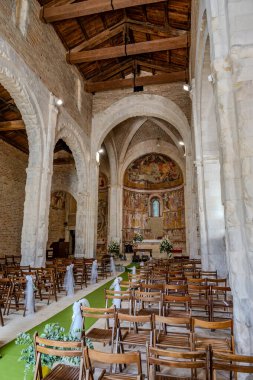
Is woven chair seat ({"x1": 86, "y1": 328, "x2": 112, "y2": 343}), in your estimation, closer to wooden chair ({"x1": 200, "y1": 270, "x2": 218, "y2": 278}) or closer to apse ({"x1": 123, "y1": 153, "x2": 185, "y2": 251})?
wooden chair ({"x1": 200, "y1": 270, "x2": 218, "y2": 278})

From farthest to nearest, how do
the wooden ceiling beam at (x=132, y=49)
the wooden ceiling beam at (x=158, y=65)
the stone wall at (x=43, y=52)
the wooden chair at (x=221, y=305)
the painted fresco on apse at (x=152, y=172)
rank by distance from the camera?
1. the painted fresco on apse at (x=152, y=172)
2. the wooden ceiling beam at (x=158, y=65)
3. the wooden ceiling beam at (x=132, y=49)
4. the stone wall at (x=43, y=52)
5. the wooden chair at (x=221, y=305)

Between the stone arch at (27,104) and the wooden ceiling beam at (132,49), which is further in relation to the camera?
the wooden ceiling beam at (132,49)

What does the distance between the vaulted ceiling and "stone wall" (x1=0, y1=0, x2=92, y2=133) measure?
0.50 metres

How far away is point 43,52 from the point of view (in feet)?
33.5

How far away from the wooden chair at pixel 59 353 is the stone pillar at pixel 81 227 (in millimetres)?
11442

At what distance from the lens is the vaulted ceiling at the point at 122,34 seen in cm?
998

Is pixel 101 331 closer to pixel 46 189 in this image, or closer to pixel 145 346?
pixel 145 346

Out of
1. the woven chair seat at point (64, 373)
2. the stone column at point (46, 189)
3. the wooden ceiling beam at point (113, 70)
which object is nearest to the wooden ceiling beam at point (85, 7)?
the stone column at point (46, 189)

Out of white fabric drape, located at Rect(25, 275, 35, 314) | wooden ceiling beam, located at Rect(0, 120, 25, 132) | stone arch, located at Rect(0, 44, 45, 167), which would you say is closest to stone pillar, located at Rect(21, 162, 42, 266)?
stone arch, located at Rect(0, 44, 45, 167)

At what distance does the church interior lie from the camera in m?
3.12

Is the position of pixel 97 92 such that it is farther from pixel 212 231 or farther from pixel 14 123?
pixel 212 231

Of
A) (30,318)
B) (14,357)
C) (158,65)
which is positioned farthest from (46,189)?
(158,65)

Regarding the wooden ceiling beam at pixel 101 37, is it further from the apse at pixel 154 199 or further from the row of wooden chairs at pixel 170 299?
the apse at pixel 154 199

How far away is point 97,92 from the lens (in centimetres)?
1592
